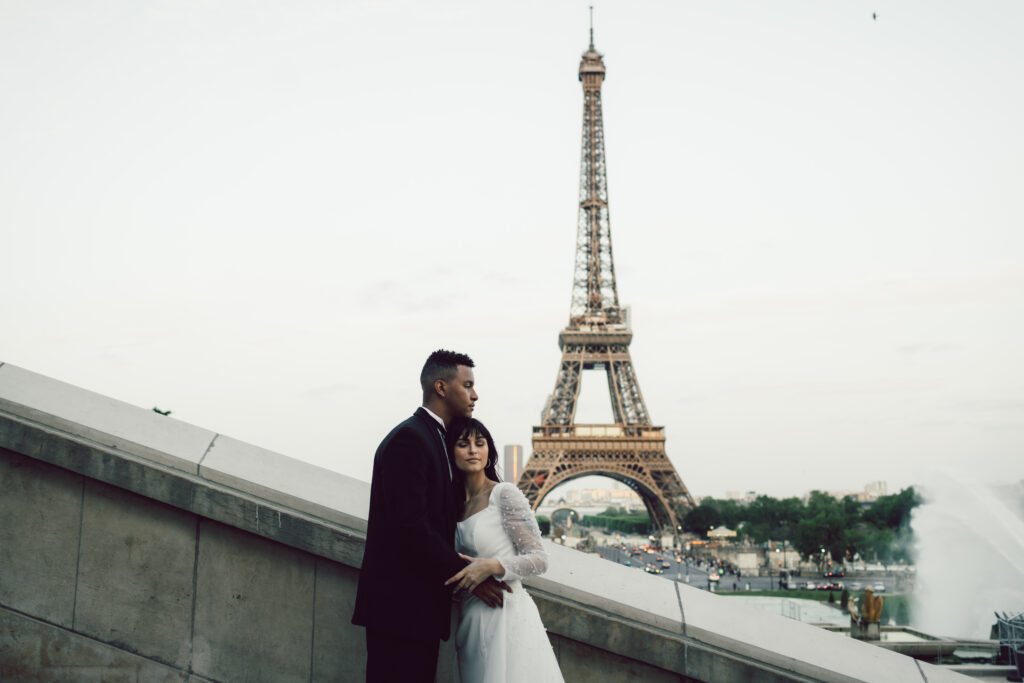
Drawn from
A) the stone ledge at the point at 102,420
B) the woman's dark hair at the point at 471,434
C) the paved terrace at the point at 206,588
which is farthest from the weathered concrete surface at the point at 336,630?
the woman's dark hair at the point at 471,434

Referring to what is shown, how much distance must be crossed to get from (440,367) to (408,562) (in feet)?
3.17

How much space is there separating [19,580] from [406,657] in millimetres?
2538

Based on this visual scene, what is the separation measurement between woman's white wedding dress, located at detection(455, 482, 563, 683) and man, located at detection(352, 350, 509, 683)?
0.09 meters

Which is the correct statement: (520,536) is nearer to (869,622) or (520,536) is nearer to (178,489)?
(178,489)

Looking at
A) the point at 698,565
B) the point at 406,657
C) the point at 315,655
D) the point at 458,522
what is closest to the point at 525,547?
the point at 458,522

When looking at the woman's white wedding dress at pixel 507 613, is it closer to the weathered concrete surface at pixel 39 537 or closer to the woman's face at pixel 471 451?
the woman's face at pixel 471 451

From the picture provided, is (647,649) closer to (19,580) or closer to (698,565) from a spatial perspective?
(19,580)

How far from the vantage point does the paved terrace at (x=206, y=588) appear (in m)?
4.85

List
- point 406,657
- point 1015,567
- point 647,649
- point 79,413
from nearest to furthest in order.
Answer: point 406,657 < point 647,649 < point 79,413 < point 1015,567

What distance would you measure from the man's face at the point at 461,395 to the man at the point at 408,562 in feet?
0.75

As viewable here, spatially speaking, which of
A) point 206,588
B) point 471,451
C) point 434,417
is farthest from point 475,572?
point 206,588

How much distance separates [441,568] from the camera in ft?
12.9

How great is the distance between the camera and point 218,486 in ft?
16.3

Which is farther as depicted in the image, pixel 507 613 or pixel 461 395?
pixel 461 395
